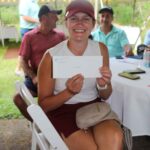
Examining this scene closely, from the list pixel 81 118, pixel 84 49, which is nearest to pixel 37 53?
pixel 84 49

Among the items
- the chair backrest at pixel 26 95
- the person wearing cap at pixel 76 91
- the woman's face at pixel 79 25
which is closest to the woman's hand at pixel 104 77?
the person wearing cap at pixel 76 91

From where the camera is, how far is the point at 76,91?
5.17ft

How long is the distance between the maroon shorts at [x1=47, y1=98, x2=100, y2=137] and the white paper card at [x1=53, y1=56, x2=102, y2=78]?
27cm

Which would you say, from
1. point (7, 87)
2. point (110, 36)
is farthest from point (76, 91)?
point (7, 87)

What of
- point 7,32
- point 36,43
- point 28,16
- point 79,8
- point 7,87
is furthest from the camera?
point 7,32

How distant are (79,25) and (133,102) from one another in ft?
1.91

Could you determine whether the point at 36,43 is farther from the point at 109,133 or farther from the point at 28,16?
the point at 28,16

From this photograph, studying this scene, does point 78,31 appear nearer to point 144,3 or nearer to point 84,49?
point 84,49

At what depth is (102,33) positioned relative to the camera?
10.8 ft

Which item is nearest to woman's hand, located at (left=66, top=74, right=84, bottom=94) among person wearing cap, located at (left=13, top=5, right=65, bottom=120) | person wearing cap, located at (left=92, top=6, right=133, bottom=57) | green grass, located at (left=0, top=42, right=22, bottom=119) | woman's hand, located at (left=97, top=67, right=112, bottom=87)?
woman's hand, located at (left=97, top=67, right=112, bottom=87)

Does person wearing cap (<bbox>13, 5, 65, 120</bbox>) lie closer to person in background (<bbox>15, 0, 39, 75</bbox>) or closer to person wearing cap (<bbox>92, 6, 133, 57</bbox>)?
person wearing cap (<bbox>92, 6, 133, 57</bbox>)

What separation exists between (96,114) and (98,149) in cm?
19

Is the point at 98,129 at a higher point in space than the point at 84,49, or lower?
lower

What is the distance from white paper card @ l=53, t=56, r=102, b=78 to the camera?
1517 millimetres
